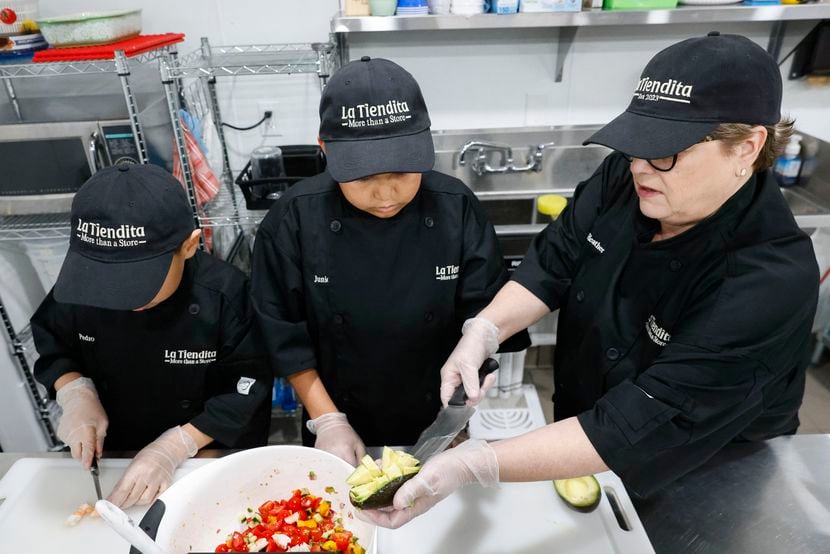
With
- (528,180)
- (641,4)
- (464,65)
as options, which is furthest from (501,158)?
(641,4)

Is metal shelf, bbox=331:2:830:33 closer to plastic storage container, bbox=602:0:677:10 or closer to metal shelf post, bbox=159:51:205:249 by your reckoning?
plastic storage container, bbox=602:0:677:10

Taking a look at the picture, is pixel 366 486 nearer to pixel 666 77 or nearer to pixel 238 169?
pixel 666 77

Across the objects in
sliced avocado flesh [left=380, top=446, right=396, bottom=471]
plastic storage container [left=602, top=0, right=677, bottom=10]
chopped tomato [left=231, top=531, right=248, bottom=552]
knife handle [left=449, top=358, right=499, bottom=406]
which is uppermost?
plastic storage container [left=602, top=0, right=677, bottom=10]

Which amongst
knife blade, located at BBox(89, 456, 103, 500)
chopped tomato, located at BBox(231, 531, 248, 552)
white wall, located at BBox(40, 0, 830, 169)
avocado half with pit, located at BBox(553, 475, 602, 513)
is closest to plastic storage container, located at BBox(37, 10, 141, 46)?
white wall, located at BBox(40, 0, 830, 169)

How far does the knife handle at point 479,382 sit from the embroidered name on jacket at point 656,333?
0.29 meters

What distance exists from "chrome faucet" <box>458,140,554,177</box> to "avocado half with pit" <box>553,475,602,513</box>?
1.64 m

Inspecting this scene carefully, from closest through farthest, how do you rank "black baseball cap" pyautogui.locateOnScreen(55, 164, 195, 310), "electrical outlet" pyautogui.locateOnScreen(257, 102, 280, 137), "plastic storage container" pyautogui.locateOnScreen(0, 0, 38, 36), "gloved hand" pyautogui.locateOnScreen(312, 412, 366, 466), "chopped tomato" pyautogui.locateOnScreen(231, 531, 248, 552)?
"chopped tomato" pyautogui.locateOnScreen(231, 531, 248, 552) < "black baseball cap" pyautogui.locateOnScreen(55, 164, 195, 310) < "gloved hand" pyautogui.locateOnScreen(312, 412, 366, 466) < "plastic storage container" pyautogui.locateOnScreen(0, 0, 38, 36) < "electrical outlet" pyautogui.locateOnScreen(257, 102, 280, 137)

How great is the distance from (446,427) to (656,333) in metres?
0.42

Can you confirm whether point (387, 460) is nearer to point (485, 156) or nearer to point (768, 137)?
point (768, 137)

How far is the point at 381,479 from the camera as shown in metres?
0.81

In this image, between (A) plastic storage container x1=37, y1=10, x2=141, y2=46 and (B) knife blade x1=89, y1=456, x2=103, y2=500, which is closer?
(B) knife blade x1=89, y1=456, x2=103, y2=500

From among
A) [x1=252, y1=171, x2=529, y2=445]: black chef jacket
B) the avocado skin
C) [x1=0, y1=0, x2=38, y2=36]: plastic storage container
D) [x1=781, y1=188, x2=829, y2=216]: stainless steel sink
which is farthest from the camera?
[x1=781, y1=188, x2=829, y2=216]: stainless steel sink

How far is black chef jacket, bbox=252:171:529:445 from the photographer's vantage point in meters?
1.23

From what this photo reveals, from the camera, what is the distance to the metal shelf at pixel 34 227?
1900mm
